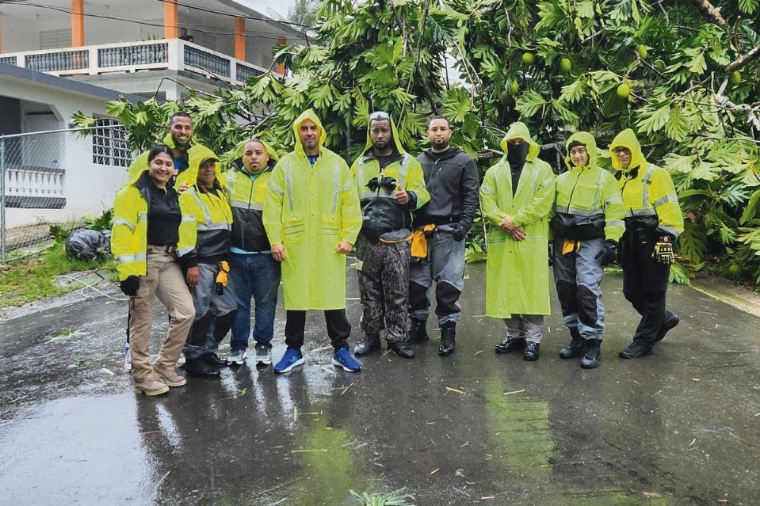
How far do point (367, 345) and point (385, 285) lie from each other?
22.5 inches

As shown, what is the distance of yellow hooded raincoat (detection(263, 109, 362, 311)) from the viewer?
4.74 metres

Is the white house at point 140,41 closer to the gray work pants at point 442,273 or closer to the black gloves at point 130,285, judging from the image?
the gray work pants at point 442,273

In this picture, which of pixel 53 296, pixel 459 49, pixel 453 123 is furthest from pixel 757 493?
pixel 53 296

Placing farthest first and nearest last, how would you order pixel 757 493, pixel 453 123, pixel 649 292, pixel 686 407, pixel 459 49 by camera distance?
pixel 459 49, pixel 453 123, pixel 649 292, pixel 686 407, pixel 757 493

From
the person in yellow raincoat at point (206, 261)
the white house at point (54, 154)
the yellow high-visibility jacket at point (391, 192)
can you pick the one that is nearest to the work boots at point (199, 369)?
the person in yellow raincoat at point (206, 261)

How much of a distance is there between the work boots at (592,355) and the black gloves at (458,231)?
1308 mm

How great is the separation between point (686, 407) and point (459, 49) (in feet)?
20.2

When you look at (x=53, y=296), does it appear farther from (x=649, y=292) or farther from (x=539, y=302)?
(x=649, y=292)

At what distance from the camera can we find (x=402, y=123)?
8289 mm

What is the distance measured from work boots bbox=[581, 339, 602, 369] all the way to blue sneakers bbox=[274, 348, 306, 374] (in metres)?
2.23

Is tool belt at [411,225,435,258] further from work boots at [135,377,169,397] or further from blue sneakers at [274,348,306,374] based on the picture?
work boots at [135,377,169,397]

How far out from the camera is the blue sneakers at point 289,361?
190 inches

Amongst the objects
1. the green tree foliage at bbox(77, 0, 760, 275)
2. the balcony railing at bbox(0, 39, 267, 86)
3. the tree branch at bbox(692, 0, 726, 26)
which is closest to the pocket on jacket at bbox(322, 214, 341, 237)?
the green tree foliage at bbox(77, 0, 760, 275)

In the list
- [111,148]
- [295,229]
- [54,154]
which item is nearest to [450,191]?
[295,229]
